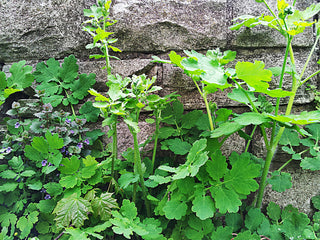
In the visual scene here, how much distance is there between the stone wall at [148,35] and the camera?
59.8 inches

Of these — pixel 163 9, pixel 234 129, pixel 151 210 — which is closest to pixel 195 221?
pixel 151 210

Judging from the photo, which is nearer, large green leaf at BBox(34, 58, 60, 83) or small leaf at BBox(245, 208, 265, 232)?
small leaf at BBox(245, 208, 265, 232)

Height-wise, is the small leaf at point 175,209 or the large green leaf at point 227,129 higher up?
the large green leaf at point 227,129

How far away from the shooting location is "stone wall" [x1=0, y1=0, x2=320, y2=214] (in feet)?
4.98

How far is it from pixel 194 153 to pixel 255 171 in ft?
1.06

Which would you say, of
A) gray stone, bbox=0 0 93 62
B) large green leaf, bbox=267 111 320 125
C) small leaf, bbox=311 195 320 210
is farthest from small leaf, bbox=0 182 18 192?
small leaf, bbox=311 195 320 210

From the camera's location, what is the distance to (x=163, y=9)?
1.53 metres

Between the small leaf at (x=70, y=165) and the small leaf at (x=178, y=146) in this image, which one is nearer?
the small leaf at (x=70, y=165)

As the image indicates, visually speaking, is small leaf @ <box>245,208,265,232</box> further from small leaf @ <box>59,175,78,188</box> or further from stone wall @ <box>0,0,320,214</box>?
small leaf @ <box>59,175,78,188</box>

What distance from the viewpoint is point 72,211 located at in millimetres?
1090

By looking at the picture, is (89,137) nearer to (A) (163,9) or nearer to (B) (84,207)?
(B) (84,207)

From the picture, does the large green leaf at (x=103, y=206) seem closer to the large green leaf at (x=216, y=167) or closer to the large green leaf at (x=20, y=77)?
the large green leaf at (x=216, y=167)

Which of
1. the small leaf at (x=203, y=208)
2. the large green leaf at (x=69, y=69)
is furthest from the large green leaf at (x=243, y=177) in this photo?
the large green leaf at (x=69, y=69)

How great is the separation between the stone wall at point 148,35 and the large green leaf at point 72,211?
1.88ft
